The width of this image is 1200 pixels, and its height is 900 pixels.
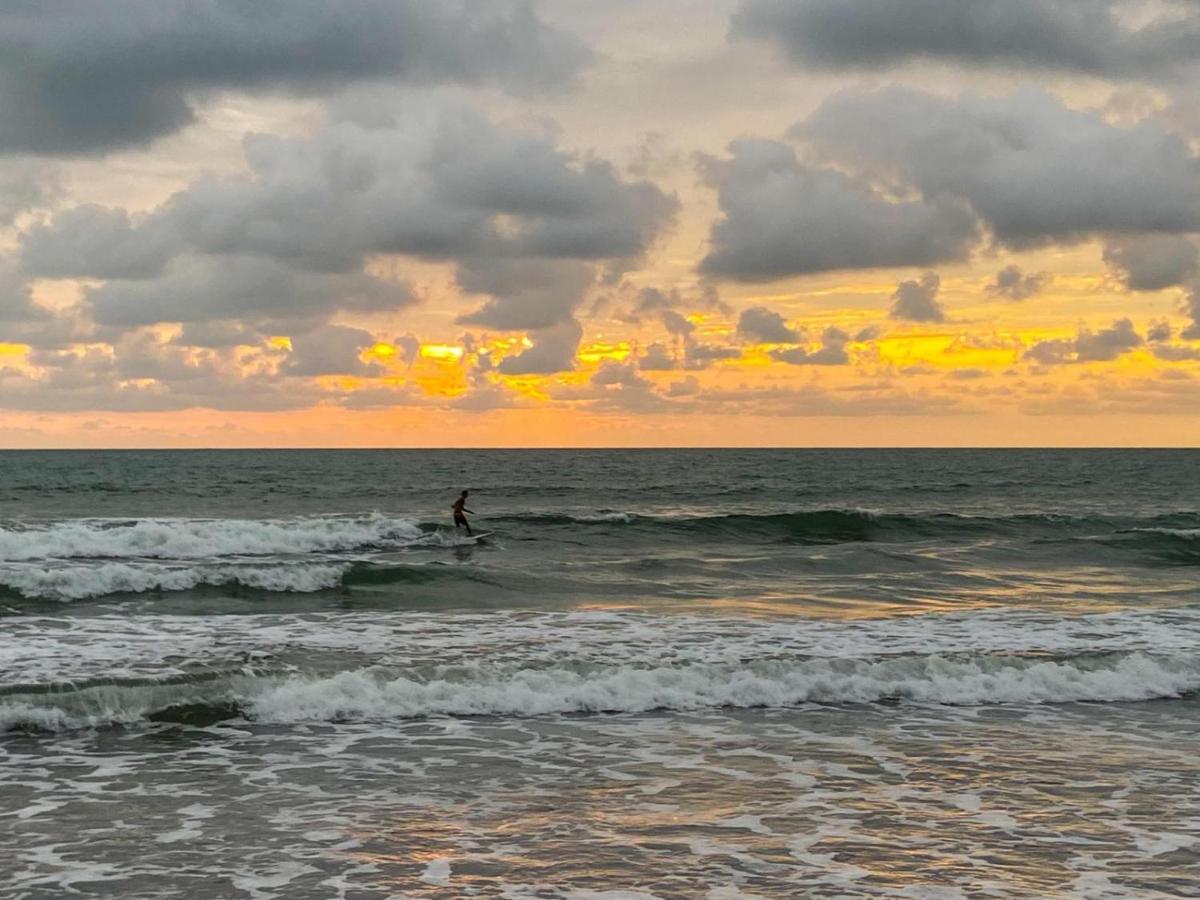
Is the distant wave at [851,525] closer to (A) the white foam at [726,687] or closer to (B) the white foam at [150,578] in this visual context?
(B) the white foam at [150,578]

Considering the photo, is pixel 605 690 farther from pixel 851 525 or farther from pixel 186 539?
pixel 851 525

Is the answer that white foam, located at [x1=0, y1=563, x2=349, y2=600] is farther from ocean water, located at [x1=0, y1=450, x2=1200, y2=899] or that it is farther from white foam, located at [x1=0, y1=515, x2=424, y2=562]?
white foam, located at [x1=0, y1=515, x2=424, y2=562]

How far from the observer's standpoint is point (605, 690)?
15.1 metres

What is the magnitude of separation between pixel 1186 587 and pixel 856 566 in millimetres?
8707

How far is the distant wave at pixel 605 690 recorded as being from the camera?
13977 mm

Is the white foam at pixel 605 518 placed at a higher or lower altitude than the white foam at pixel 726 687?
higher

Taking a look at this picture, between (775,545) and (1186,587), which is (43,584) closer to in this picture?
(775,545)

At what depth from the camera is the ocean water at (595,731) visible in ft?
28.9

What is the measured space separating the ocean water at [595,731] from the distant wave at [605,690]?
0.17 ft

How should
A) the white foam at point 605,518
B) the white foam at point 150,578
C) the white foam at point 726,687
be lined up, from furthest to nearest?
the white foam at point 605,518
the white foam at point 150,578
the white foam at point 726,687

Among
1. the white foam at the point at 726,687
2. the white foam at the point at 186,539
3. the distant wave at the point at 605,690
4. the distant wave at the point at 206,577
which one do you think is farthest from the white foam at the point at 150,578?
the white foam at the point at 726,687

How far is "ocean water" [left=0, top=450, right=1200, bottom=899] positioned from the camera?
8.80m

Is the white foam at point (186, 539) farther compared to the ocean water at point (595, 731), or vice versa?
the white foam at point (186, 539)

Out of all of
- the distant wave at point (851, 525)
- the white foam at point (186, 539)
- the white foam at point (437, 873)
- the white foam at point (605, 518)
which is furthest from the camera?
the white foam at point (605, 518)
